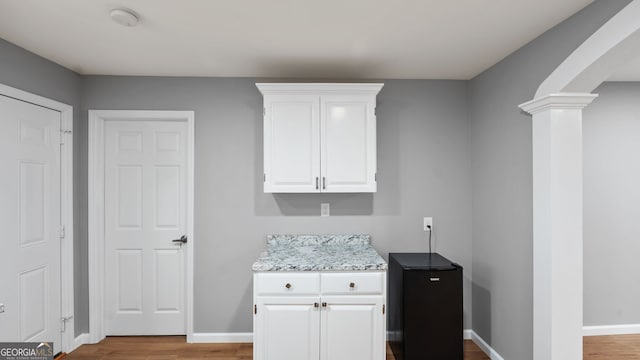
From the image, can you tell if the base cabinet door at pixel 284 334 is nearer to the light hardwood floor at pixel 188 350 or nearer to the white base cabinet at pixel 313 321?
the white base cabinet at pixel 313 321

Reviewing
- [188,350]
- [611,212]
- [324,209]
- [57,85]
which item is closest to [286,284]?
[324,209]

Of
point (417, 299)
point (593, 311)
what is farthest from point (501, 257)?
point (593, 311)

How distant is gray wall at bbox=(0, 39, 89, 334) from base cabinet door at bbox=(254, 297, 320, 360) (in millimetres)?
1819

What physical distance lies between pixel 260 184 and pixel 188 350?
5.14ft

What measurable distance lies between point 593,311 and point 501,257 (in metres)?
1.48

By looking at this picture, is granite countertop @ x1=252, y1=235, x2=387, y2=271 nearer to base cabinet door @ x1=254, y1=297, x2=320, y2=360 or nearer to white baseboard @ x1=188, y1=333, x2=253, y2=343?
base cabinet door @ x1=254, y1=297, x2=320, y2=360

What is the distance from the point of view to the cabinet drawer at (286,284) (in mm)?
2320

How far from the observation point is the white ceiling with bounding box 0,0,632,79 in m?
1.79

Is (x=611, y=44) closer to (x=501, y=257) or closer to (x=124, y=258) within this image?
(x=501, y=257)

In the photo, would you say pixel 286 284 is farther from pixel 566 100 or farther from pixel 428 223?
pixel 566 100

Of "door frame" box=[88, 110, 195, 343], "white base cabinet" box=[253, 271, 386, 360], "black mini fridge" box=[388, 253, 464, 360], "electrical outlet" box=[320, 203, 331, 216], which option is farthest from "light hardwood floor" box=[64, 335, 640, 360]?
"electrical outlet" box=[320, 203, 331, 216]

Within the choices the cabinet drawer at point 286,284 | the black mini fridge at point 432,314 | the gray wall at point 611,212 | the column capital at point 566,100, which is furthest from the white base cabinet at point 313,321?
the gray wall at point 611,212

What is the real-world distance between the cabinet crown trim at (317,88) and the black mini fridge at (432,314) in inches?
55.9

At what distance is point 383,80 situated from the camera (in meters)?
3.07
